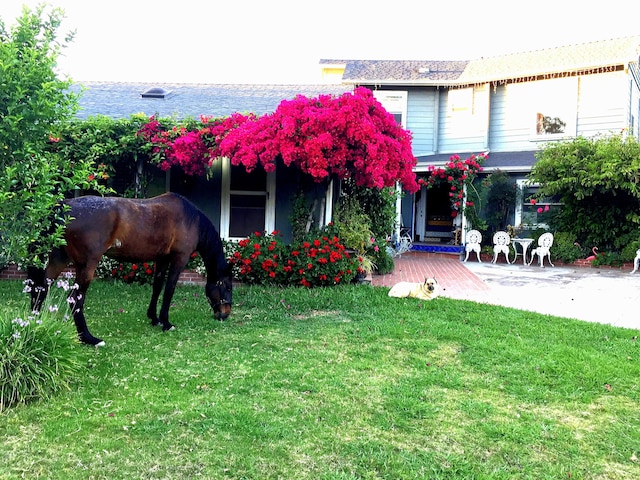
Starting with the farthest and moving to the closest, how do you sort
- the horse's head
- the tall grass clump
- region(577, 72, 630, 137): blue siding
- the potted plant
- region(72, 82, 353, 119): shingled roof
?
region(577, 72, 630, 137): blue siding, region(72, 82, 353, 119): shingled roof, the potted plant, the horse's head, the tall grass clump

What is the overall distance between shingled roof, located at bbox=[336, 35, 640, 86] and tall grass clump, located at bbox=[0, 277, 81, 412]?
1343cm

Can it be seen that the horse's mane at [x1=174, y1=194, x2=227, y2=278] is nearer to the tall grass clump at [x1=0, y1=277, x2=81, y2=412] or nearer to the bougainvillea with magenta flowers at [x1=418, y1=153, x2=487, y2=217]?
the tall grass clump at [x1=0, y1=277, x2=81, y2=412]

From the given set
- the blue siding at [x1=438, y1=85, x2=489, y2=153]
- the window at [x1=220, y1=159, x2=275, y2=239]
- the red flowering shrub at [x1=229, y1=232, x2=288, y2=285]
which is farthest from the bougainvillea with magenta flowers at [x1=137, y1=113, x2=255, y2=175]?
the blue siding at [x1=438, y1=85, x2=489, y2=153]

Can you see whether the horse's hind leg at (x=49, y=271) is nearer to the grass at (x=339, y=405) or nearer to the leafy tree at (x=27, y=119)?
the grass at (x=339, y=405)

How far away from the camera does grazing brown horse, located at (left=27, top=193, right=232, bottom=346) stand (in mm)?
5055

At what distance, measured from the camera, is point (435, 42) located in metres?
24.0

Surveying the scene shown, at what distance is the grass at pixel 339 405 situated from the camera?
2.82m

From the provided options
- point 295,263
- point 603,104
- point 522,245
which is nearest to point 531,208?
point 522,245

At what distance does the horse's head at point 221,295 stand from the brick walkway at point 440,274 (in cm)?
386

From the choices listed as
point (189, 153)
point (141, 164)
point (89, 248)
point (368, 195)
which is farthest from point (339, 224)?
point (89, 248)

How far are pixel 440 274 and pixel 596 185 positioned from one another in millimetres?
5016

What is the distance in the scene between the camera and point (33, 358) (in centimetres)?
361

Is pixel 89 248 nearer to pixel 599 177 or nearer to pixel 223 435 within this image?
Result: pixel 223 435

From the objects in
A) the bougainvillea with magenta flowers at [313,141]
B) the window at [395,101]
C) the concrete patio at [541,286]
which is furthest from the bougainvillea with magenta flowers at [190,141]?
the window at [395,101]
